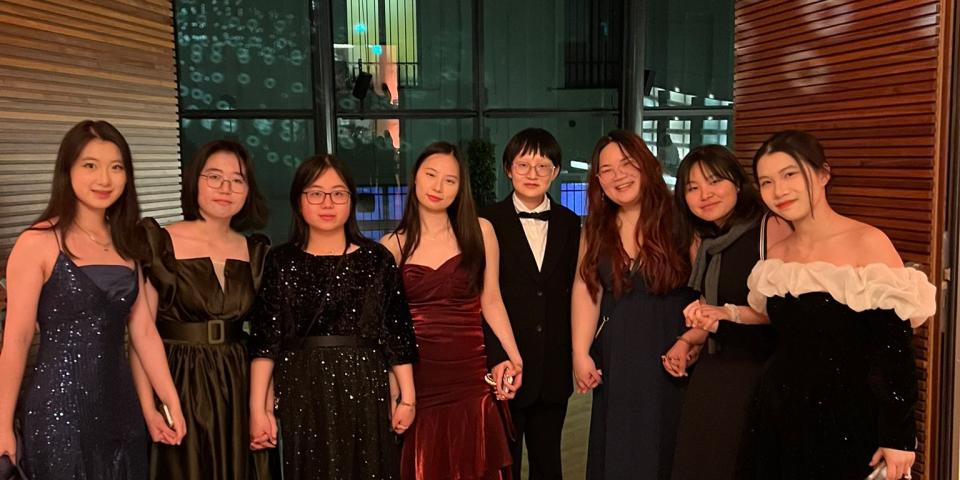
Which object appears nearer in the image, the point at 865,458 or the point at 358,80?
the point at 865,458

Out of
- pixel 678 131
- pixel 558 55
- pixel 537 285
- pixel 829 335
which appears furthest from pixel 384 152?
pixel 829 335

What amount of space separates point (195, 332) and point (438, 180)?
107cm

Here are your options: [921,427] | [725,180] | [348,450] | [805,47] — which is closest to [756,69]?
[805,47]

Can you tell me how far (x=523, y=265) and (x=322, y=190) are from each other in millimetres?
910

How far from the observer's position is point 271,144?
298 inches

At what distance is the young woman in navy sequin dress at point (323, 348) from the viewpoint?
8.89 feet

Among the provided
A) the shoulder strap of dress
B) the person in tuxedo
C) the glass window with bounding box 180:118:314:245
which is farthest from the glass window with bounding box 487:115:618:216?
the shoulder strap of dress

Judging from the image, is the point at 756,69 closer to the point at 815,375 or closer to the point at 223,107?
the point at 815,375

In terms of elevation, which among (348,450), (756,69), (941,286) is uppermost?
(756,69)

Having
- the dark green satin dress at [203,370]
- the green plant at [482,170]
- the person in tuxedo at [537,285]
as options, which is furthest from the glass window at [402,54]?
the dark green satin dress at [203,370]

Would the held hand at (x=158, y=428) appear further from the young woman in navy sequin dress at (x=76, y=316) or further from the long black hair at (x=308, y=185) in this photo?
the long black hair at (x=308, y=185)

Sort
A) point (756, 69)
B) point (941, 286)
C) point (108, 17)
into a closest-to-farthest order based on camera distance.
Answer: point (941, 286)
point (756, 69)
point (108, 17)

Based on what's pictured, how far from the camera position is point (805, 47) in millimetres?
2998

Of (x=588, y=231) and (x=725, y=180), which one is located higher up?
(x=725, y=180)
